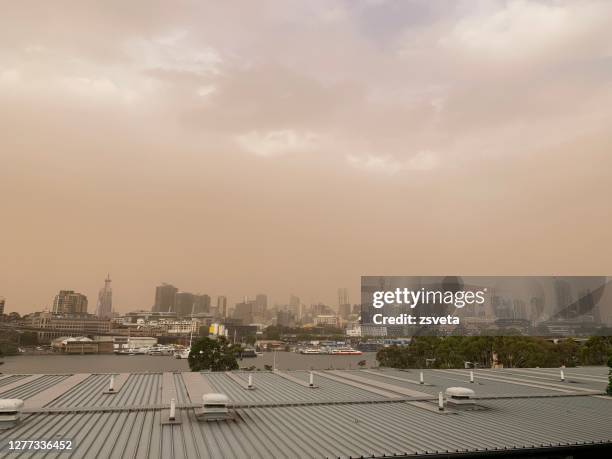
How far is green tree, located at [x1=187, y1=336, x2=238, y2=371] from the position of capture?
191 ft

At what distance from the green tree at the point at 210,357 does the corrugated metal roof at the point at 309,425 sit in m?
39.5

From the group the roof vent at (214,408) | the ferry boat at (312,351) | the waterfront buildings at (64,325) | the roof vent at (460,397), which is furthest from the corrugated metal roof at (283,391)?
the waterfront buildings at (64,325)

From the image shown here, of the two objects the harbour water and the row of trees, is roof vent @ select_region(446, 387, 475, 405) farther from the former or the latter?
the harbour water

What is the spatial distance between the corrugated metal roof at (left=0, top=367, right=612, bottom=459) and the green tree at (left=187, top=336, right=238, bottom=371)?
39.5m

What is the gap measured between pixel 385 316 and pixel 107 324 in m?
158

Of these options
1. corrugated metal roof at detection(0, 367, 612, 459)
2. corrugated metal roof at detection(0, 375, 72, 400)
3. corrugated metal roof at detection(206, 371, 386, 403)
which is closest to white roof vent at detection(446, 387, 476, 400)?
corrugated metal roof at detection(0, 367, 612, 459)

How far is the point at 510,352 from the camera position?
59.9 metres

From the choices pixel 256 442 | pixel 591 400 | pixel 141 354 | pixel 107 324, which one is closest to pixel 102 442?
pixel 256 442

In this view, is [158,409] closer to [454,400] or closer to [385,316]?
[454,400]

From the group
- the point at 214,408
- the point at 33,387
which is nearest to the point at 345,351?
the point at 33,387

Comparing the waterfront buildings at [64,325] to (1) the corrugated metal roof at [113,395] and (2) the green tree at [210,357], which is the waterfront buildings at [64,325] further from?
(1) the corrugated metal roof at [113,395]

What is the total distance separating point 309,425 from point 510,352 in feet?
179

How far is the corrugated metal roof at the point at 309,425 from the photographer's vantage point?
35.5 feet

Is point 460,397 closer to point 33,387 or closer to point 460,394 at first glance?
point 460,394
